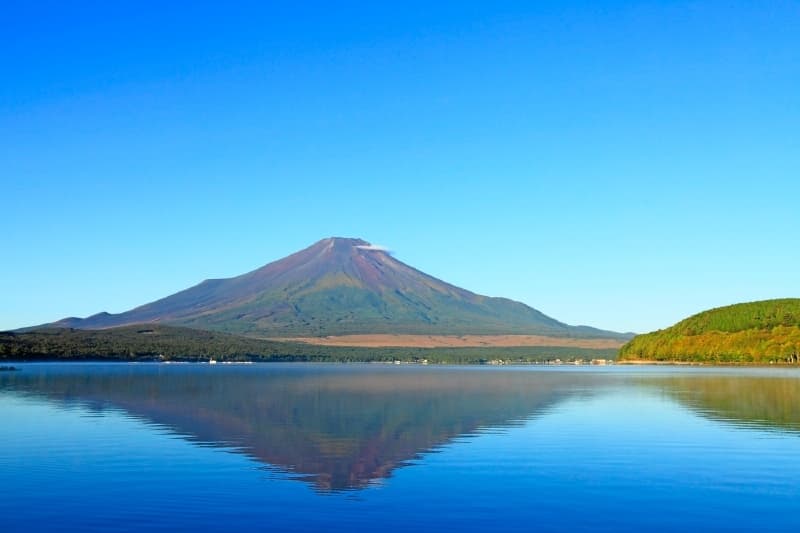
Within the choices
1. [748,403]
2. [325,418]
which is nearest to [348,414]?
[325,418]

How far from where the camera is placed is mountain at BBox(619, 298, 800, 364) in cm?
16450

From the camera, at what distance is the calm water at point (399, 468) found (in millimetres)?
21703

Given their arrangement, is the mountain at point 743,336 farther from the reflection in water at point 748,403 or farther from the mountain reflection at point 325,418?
the mountain reflection at point 325,418

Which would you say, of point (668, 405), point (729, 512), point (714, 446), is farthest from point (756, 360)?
point (729, 512)

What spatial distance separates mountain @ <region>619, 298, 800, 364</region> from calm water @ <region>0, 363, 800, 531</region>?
117563 millimetres

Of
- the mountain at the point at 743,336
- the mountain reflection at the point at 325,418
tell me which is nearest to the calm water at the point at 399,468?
the mountain reflection at the point at 325,418

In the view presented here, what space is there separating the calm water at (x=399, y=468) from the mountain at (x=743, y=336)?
386ft

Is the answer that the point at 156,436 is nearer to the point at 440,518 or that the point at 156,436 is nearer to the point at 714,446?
the point at 440,518

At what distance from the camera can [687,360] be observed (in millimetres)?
186000

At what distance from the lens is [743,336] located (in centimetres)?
17625

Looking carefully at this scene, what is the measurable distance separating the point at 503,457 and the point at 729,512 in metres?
10.6

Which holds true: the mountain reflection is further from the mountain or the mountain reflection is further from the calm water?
the mountain

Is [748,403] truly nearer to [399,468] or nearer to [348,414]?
[348,414]

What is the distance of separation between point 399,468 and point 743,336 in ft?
531
